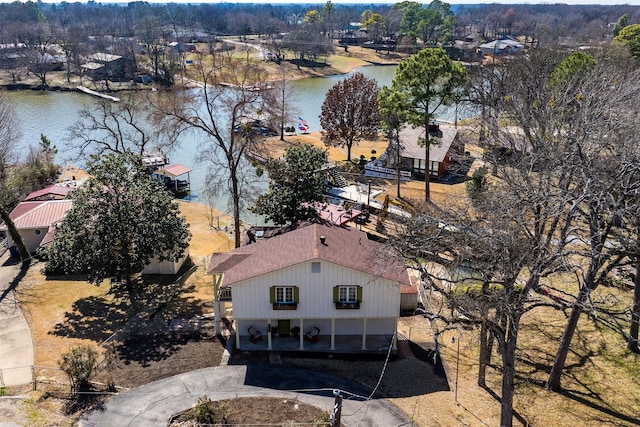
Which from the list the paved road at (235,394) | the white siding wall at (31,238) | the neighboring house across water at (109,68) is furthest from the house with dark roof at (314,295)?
the neighboring house across water at (109,68)

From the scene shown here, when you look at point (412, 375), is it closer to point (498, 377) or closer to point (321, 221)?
point (498, 377)

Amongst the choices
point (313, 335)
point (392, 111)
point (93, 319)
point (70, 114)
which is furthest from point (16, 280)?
point (70, 114)

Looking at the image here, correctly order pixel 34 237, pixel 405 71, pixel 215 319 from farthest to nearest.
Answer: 1. pixel 405 71
2. pixel 34 237
3. pixel 215 319

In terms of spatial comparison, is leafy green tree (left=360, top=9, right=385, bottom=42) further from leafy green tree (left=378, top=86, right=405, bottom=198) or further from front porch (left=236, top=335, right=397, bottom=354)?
front porch (left=236, top=335, right=397, bottom=354)

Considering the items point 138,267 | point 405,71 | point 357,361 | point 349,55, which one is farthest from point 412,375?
point 349,55

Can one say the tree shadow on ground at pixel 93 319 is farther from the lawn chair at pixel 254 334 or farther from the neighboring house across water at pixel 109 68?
the neighboring house across water at pixel 109 68

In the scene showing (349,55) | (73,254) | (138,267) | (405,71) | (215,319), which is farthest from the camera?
(349,55)

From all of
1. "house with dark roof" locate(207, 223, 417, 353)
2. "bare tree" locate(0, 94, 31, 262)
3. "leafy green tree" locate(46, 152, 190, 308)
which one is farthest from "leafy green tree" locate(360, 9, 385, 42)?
"house with dark roof" locate(207, 223, 417, 353)
